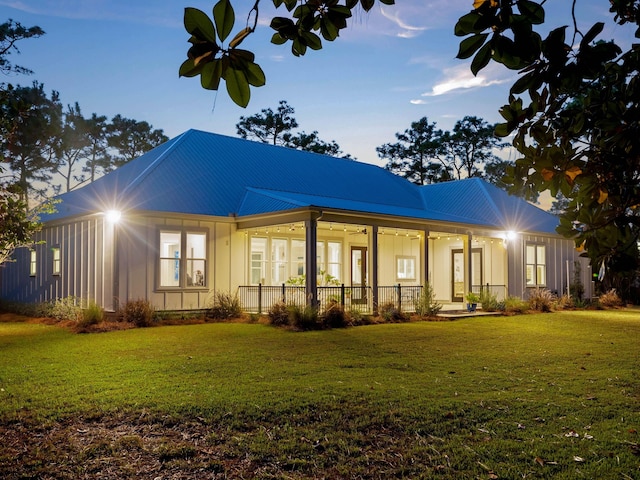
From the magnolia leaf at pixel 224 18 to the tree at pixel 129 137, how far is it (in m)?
45.2

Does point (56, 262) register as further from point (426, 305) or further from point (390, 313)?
point (426, 305)

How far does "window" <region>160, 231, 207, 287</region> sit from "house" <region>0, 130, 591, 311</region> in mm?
30

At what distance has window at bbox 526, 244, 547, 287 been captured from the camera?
23.9 metres

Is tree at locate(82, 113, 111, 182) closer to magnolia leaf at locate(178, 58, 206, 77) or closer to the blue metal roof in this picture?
the blue metal roof

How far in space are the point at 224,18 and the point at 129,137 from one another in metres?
46.5

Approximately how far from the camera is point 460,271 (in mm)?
23875

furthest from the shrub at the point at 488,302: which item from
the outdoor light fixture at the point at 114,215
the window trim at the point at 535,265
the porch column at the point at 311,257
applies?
the outdoor light fixture at the point at 114,215

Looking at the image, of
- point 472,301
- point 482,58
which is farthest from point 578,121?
point 472,301

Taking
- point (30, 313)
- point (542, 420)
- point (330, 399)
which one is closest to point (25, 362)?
point (330, 399)

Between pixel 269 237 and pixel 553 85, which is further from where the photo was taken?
pixel 269 237

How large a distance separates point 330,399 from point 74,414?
2681mm

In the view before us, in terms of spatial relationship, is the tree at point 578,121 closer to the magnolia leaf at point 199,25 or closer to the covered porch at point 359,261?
the magnolia leaf at point 199,25

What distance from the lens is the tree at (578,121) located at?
1.88m

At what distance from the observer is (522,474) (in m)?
4.20
